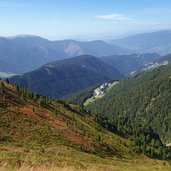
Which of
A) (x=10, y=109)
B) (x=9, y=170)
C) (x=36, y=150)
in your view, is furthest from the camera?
(x=10, y=109)

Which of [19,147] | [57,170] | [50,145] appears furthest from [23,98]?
[57,170]

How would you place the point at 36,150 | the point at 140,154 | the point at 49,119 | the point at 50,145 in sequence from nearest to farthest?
the point at 36,150 → the point at 50,145 → the point at 49,119 → the point at 140,154

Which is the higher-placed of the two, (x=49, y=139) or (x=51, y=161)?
(x=51, y=161)

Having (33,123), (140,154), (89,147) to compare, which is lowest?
(140,154)

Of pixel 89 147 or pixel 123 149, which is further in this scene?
pixel 123 149

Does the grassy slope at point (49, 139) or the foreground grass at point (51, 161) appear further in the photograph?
the grassy slope at point (49, 139)

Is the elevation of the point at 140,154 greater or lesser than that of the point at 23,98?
lesser

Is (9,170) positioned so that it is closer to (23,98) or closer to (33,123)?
(33,123)

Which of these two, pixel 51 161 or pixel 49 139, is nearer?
pixel 51 161

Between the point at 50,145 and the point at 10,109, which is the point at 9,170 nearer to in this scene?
the point at 50,145

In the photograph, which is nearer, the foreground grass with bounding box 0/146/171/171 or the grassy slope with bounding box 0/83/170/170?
the foreground grass with bounding box 0/146/171/171

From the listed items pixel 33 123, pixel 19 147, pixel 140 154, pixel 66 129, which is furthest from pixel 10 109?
pixel 140 154
